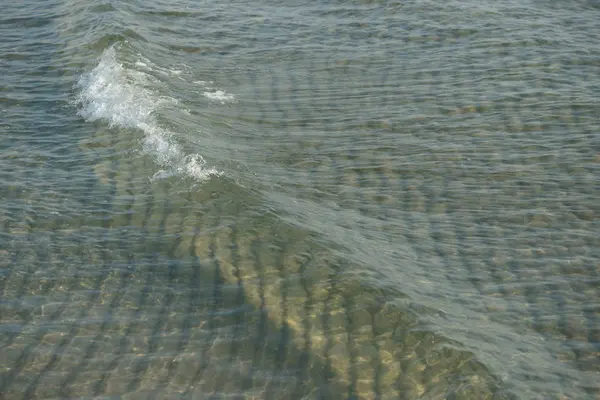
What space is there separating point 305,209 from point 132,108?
184 inches

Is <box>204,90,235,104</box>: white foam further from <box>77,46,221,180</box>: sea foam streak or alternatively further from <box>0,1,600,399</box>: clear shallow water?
<box>77,46,221,180</box>: sea foam streak

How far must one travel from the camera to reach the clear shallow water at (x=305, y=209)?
864 cm

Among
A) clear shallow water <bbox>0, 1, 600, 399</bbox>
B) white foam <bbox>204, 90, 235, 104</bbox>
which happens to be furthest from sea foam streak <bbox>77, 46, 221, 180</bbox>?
white foam <bbox>204, 90, 235, 104</bbox>

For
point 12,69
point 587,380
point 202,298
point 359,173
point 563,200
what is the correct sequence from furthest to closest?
point 12,69 → point 359,173 → point 563,200 → point 202,298 → point 587,380

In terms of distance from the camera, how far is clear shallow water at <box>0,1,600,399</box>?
8.64 meters

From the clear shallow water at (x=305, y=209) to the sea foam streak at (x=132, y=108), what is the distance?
55mm

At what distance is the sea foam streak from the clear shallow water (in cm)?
5

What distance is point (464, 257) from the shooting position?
→ 10.5 meters

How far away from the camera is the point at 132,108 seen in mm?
14703

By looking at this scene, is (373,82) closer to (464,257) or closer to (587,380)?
(464,257)

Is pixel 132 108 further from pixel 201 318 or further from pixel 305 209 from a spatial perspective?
pixel 201 318

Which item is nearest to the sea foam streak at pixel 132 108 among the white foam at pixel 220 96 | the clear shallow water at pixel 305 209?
the clear shallow water at pixel 305 209

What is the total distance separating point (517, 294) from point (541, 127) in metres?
5.24

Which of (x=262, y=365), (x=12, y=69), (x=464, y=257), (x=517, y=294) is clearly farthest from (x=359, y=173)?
Answer: (x=12, y=69)
